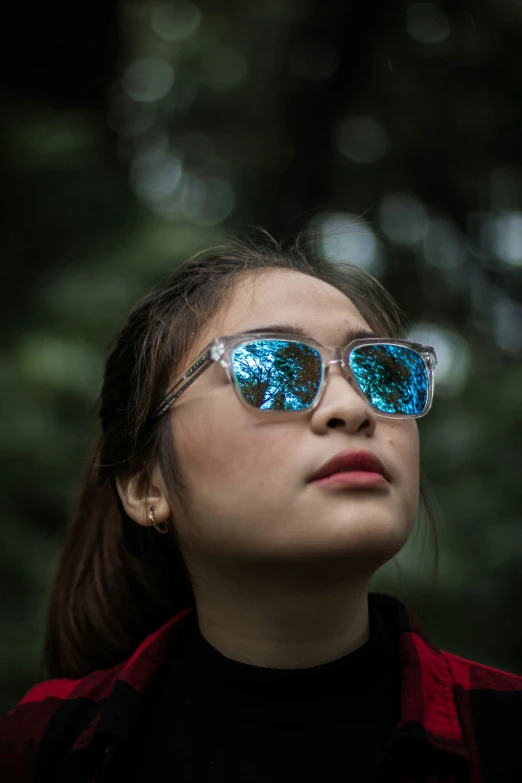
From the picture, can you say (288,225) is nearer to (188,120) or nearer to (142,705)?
(188,120)

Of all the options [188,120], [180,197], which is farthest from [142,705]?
[188,120]

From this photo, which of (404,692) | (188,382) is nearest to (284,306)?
(188,382)

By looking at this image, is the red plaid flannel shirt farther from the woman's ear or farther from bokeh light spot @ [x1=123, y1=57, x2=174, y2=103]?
bokeh light spot @ [x1=123, y1=57, x2=174, y2=103]

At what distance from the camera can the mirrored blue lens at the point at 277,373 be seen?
5.59ft

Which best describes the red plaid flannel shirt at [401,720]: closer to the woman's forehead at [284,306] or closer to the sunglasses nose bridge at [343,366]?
the sunglasses nose bridge at [343,366]

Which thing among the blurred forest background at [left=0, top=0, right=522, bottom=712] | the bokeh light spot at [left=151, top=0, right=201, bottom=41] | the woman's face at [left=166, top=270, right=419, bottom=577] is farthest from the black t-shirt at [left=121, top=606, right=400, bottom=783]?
the bokeh light spot at [left=151, top=0, right=201, bottom=41]

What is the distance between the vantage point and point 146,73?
3.95m

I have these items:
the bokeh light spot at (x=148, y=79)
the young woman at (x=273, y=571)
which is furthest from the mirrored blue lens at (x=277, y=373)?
the bokeh light spot at (x=148, y=79)

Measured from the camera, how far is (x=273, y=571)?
5.47ft

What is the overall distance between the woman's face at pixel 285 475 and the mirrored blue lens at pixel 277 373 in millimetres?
34

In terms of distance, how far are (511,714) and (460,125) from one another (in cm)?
323

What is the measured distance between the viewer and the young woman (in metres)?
1.62

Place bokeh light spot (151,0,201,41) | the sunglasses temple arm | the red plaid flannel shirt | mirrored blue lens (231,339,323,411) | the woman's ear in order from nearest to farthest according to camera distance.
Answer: the red plaid flannel shirt → mirrored blue lens (231,339,323,411) → the sunglasses temple arm → the woman's ear → bokeh light spot (151,0,201,41)

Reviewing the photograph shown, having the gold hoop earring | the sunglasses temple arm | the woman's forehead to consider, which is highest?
the woman's forehead
